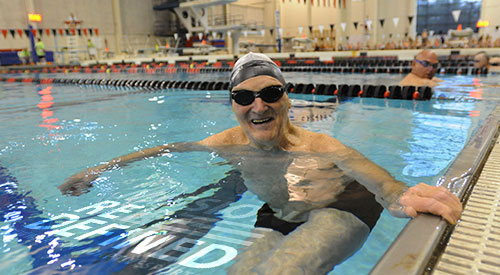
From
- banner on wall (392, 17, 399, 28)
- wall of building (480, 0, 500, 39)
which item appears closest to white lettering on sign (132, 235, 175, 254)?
wall of building (480, 0, 500, 39)

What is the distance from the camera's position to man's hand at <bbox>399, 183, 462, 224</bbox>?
1488mm

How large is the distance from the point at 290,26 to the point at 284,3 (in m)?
1.87

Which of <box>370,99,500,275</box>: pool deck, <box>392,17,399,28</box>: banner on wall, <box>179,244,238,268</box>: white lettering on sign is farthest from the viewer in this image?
<box>392,17,399,28</box>: banner on wall

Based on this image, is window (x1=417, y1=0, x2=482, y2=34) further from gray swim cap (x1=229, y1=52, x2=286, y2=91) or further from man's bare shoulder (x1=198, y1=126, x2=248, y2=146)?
gray swim cap (x1=229, y1=52, x2=286, y2=91)

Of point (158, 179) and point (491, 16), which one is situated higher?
point (491, 16)

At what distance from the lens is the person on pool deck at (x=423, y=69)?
23.9ft

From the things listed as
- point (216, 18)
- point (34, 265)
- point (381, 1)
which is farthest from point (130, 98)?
point (216, 18)

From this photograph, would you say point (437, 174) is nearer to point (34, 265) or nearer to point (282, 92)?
point (282, 92)

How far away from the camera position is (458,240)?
4.48 feet

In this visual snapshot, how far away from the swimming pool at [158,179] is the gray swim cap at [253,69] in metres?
0.79

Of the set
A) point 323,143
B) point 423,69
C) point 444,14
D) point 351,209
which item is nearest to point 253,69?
point 323,143

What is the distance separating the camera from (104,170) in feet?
9.64

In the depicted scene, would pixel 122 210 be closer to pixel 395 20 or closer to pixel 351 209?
pixel 351 209

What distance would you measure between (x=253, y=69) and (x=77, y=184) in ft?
4.49
